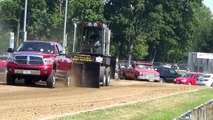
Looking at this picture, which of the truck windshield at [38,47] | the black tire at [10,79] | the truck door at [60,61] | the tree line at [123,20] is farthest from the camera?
the tree line at [123,20]

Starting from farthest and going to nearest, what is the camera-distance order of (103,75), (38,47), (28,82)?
(103,75), (28,82), (38,47)

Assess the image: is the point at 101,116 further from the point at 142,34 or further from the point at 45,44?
the point at 142,34

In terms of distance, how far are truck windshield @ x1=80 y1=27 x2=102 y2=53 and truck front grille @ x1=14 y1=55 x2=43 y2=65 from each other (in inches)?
303

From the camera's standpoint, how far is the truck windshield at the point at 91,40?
3080cm

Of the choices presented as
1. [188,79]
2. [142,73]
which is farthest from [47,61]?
[188,79]

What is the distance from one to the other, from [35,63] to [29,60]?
282 mm

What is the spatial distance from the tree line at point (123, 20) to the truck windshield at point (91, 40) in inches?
1718

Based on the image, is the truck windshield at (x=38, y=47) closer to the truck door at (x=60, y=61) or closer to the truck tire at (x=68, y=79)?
the truck door at (x=60, y=61)

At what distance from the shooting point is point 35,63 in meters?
23.4

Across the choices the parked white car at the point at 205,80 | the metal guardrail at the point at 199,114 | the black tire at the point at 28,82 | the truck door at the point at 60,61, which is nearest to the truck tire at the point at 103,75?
the truck door at the point at 60,61

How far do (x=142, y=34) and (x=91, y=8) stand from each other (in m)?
8.32

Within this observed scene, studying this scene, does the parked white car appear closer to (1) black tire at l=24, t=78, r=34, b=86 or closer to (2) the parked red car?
(2) the parked red car

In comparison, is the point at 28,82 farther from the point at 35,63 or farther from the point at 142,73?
the point at 142,73

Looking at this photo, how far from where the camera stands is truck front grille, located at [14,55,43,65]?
76.6 ft
